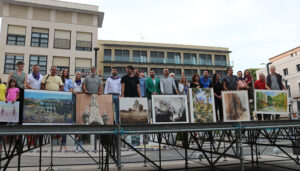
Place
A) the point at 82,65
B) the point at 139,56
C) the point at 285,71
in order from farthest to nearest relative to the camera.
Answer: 1. the point at 139,56
2. the point at 285,71
3. the point at 82,65

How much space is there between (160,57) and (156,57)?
84 centimetres

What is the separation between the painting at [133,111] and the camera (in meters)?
5.98

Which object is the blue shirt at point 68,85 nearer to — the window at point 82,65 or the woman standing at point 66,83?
the woman standing at point 66,83

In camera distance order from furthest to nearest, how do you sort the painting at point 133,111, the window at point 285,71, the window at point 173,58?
the window at point 173,58 → the window at point 285,71 → the painting at point 133,111

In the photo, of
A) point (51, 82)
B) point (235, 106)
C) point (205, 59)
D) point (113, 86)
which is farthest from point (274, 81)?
point (205, 59)

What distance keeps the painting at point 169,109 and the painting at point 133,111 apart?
27cm

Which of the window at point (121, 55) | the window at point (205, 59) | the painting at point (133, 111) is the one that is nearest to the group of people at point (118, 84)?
the painting at point (133, 111)

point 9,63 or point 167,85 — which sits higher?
point 9,63

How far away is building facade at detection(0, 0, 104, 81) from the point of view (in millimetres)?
26188

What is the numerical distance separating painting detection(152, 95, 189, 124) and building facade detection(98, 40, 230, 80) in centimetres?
3398

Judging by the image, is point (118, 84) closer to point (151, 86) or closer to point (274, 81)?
point (151, 86)

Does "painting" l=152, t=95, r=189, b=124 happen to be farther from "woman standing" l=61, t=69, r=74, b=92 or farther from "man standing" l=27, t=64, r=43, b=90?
"man standing" l=27, t=64, r=43, b=90

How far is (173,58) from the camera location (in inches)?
1774

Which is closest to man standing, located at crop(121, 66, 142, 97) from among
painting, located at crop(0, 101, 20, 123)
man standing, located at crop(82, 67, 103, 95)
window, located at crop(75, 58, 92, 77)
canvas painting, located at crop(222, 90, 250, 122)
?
man standing, located at crop(82, 67, 103, 95)
